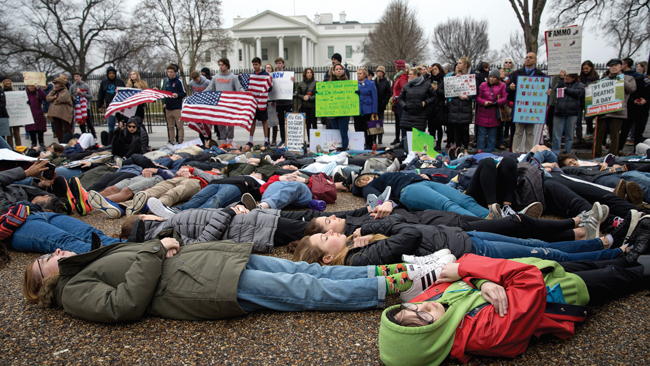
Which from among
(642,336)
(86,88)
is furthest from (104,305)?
(86,88)

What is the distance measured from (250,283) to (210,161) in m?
5.73

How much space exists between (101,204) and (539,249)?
515 centimetres

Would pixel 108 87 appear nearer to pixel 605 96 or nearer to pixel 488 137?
pixel 488 137

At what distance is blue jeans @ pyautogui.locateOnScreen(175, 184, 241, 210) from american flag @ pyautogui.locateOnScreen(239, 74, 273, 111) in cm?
583

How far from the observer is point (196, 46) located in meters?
37.0

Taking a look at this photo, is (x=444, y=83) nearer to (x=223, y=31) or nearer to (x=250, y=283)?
(x=250, y=283)

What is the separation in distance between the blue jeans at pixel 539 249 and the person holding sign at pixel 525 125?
6.70 m

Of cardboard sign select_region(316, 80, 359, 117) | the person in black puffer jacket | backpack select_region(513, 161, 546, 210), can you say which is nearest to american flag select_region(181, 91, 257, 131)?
cardboard sign select_region(316, 80, 359, 117)

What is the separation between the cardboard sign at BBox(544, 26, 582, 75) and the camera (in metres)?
8.70

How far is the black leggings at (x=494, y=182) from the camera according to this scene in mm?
4555

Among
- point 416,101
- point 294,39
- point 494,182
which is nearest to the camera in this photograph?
point 494,182

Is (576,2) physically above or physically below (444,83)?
above

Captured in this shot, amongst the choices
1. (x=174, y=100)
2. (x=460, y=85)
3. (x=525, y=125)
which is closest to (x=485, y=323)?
(x=525, y=125)

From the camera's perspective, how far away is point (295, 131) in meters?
11.1
